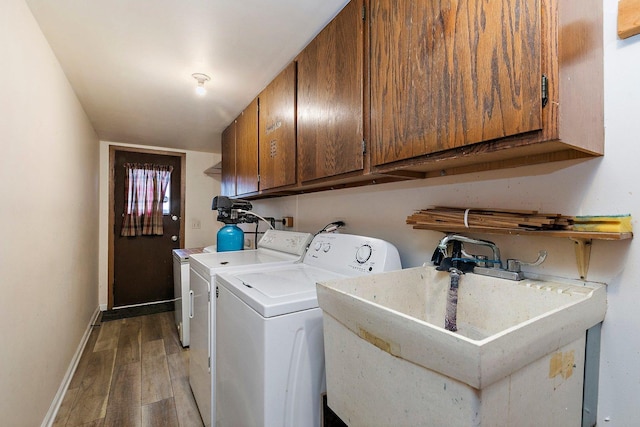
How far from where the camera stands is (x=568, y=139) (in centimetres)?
69

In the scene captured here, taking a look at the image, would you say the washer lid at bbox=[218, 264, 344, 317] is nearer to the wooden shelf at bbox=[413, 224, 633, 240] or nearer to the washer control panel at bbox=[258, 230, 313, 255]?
the washer control panel at bbox=[258, 230, 313, 255]

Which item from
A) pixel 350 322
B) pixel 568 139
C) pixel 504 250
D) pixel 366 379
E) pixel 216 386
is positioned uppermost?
pixel 568 139

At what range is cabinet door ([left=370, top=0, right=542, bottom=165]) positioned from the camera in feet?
2.28

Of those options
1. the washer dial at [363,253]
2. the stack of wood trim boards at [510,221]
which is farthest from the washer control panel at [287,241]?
the stack of wood trim boards at [510,221]

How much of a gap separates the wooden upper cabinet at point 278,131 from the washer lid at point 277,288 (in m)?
0.60

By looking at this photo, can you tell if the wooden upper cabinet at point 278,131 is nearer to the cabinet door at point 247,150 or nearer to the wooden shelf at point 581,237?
the cabinet door at point 247,150

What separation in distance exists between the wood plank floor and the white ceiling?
7.19ft

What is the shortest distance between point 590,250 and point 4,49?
86.5 inches

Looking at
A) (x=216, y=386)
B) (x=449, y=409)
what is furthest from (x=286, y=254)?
(x=449, y=409)

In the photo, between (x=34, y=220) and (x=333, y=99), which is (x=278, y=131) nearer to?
(x=333, y=99)

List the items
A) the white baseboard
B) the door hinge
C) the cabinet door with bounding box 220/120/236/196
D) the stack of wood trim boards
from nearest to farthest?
the door hinge
the stack of wood trim boards
the white baseboard
the cabinet door with bounding box 220/120/236/196

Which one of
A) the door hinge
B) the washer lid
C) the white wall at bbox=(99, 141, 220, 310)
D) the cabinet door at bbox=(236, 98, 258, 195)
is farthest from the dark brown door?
the door hinge

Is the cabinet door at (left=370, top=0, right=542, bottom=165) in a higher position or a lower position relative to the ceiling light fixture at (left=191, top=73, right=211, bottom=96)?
lower

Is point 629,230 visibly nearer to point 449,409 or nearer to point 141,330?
point 449,409
